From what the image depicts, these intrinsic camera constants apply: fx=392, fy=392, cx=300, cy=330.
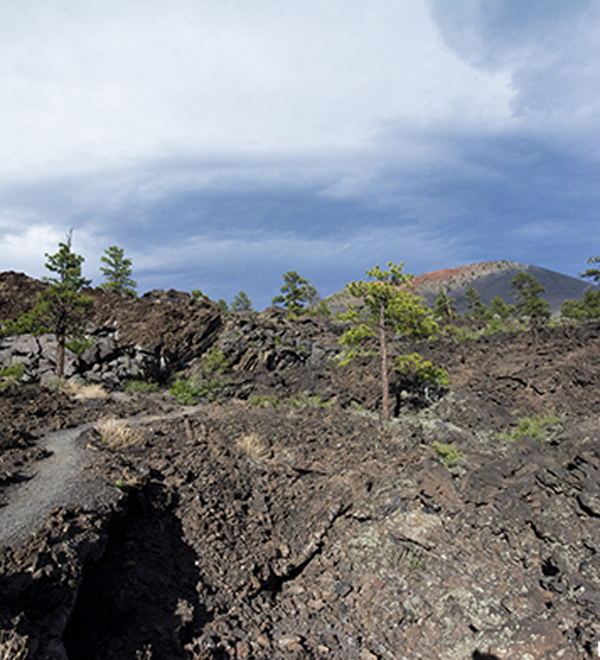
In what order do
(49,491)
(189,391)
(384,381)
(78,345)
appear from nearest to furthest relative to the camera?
1. (49,491)
2. (384,381)
3. (189,391)
4. (78,345)

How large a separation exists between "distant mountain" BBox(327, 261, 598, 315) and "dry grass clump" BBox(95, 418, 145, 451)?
83.5 meters

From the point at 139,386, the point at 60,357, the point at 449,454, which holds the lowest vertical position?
the point at 449,454

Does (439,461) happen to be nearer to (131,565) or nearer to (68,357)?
(131,565)

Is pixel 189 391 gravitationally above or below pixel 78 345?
below

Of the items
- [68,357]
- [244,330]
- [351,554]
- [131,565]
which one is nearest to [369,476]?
[351,554]

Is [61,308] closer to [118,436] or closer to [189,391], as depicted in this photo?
[189,391]

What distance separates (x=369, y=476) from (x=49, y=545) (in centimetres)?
846

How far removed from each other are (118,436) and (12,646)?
27.9ft

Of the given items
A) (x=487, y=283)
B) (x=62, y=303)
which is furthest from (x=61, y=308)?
(x=487, y=283)

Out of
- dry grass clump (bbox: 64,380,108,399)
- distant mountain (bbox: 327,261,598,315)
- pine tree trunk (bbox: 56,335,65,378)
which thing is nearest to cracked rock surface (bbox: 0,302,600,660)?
dry grass clump (bbox: 64,380,108,399)

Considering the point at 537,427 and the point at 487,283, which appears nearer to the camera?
the point at 537,427

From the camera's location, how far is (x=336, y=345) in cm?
2717

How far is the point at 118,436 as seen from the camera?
1260 cm

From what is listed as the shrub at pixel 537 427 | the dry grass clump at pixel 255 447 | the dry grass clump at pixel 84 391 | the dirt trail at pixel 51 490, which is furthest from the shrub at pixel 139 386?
the shrub at pixel 537 427
